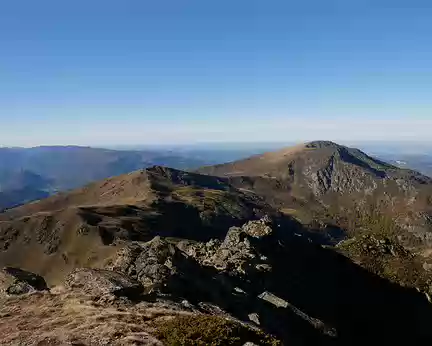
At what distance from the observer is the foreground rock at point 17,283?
1680 inches

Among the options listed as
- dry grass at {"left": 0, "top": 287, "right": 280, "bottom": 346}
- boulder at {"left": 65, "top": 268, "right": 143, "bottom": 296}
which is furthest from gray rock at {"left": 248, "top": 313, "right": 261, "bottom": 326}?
boulder at {"left": 65, "top": 268, "right": 143, "bottom": 296}

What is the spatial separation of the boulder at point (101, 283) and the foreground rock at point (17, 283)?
459cm

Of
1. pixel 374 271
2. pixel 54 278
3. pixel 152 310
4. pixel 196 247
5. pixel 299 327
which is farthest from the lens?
pixel 54 278

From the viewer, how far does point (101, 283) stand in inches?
1576

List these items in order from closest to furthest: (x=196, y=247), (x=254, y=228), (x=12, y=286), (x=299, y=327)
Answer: (x=12, y=286)
(x=299, y=327)
(x=196, y=247)
(x=254, y=228)

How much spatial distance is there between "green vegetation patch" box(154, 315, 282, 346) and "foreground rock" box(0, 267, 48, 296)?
732 inches

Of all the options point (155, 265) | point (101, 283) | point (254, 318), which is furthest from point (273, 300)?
point (101, 283)

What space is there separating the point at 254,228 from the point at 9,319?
8469 cm

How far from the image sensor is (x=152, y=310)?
35.2 meters

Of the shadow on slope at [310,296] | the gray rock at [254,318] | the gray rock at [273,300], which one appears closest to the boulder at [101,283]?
the shadow on slope at [310,296]

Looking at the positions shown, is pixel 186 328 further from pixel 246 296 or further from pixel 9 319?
pixel 246 296

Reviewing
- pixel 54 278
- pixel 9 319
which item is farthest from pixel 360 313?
pixel 54 278

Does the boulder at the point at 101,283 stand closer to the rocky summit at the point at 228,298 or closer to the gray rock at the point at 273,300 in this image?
the rocky summit at the point at 228,298

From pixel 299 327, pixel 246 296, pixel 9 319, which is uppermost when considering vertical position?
pixel 9 319
